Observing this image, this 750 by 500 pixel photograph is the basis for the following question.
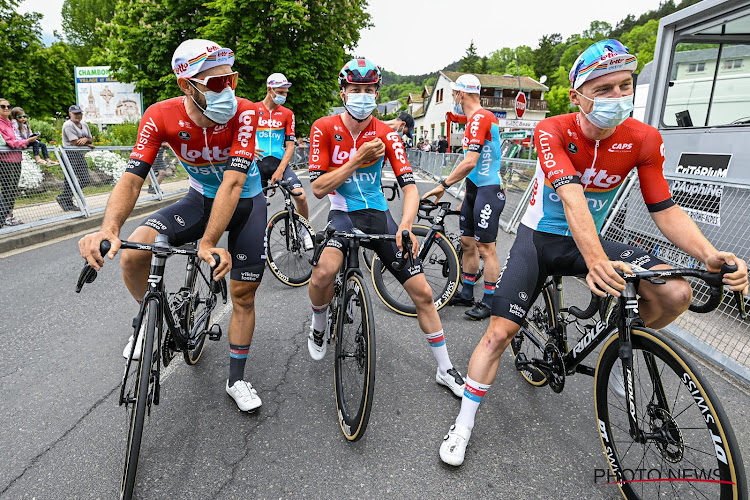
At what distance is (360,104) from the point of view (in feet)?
9.90

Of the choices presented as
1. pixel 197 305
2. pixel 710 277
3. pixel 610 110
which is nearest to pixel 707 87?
pixel 610 110

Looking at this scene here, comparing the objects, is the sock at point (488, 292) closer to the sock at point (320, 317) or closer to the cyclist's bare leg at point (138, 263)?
the sock at point (320, 317)

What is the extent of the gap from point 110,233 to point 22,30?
37392 millimetres

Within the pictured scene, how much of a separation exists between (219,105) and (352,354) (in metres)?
1.81

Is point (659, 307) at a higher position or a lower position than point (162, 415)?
higher

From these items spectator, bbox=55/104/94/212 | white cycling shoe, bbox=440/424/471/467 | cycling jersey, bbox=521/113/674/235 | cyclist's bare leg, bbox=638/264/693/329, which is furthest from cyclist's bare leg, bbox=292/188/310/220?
spectator, bbox=55/104/94/212

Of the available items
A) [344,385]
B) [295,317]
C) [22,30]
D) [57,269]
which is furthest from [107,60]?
[344,385]

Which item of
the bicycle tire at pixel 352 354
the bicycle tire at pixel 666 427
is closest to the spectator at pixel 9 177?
the bicycle tire at pixel 352 354

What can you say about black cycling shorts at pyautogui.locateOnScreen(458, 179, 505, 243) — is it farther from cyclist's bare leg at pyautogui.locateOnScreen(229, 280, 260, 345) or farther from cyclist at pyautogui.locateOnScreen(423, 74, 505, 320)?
cyclist's bare leg at pyautogui.locateOnScreen(229, 280, 260, 345)

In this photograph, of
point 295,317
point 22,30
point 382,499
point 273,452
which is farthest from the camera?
point 22,30

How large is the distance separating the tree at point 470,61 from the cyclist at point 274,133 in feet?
308

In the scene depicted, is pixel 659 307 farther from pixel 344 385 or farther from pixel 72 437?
pixel 72 437

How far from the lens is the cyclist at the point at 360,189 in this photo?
118 inches

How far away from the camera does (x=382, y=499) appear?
2.11 metres
